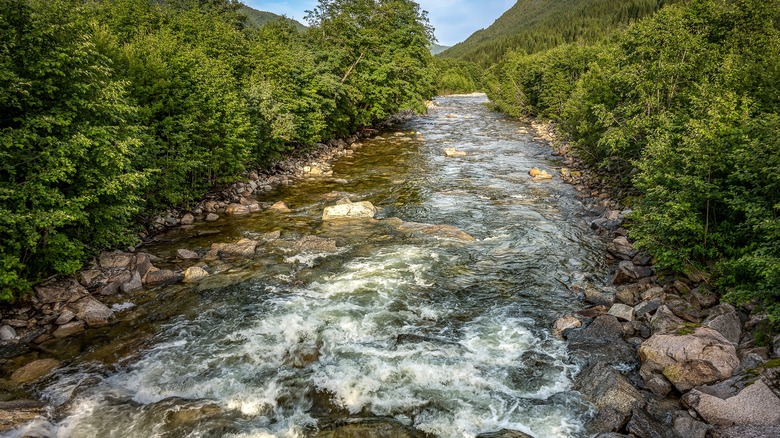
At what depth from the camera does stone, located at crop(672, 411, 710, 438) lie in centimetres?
752

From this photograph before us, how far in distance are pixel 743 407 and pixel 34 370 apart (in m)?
14.7

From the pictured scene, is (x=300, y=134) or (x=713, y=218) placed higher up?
(x=300, y=134)

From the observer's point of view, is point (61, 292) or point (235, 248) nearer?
point (61, 292)

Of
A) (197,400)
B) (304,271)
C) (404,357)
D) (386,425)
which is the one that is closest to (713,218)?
(404,357)

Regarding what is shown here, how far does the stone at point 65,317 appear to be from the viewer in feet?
37.4

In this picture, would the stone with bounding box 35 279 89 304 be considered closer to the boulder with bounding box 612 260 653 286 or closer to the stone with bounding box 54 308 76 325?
the stone with bounding box 54 308 76 325

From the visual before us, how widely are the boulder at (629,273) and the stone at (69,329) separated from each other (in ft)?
53.0

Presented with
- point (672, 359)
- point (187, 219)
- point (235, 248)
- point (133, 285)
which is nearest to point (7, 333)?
point (133, 285)

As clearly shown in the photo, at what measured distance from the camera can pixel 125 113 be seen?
15094 millimetres

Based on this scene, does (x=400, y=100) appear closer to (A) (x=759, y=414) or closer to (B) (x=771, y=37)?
(B) (x=771, y=37)

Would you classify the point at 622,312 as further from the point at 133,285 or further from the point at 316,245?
the point at 133,285

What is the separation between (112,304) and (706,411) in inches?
597

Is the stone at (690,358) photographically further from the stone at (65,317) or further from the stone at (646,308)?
the stone at (65,317)

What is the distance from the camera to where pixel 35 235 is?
1039cm
